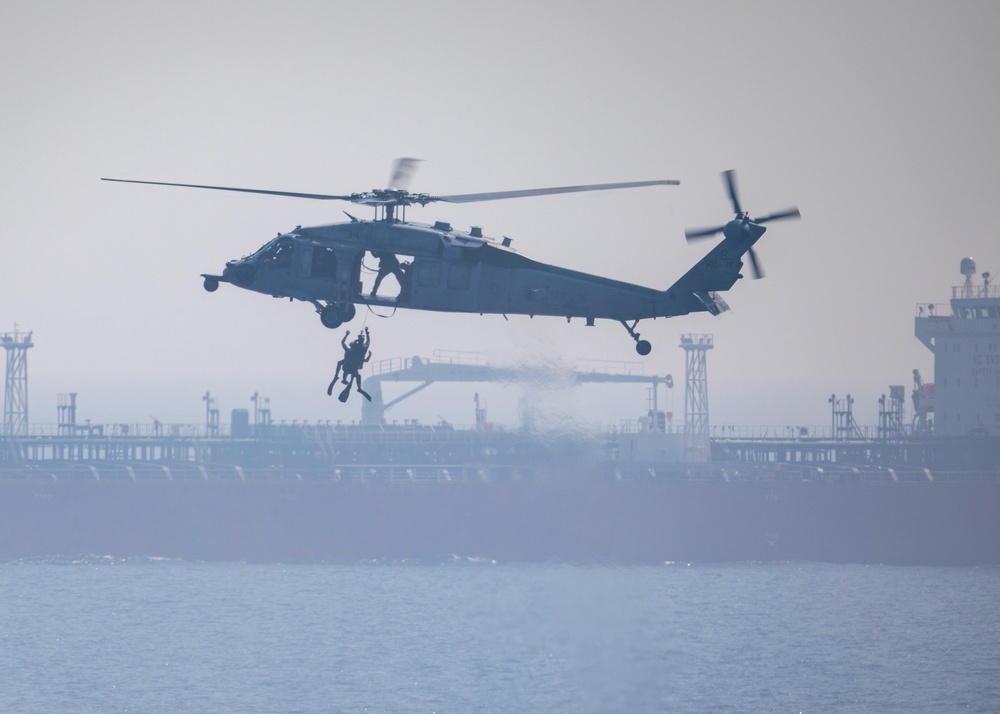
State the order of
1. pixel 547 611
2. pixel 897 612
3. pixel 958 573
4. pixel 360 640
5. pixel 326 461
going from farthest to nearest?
pixel 958 573
pixel 326 461
pixel 897 612
pixel 360 640
pixel 547 611

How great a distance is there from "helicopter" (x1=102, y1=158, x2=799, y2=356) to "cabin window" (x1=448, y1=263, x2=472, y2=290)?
0.02 m

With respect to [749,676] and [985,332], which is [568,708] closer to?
[749,676]

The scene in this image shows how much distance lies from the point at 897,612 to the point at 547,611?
3232 cm

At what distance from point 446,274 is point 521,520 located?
2308 inches

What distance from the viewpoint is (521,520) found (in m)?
80.4

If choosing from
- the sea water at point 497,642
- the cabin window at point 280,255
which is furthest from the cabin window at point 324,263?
the sea water at point 497,642

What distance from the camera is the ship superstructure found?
88438 mm

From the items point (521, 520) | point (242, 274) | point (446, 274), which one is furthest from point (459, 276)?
point (521, 520)

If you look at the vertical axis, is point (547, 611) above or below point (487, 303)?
below

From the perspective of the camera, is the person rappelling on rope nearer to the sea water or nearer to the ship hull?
the sea water

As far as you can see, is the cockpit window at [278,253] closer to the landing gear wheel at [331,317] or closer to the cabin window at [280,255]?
the cabin window at [280,255]

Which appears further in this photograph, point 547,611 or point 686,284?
point 547,611

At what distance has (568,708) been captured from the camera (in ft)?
167

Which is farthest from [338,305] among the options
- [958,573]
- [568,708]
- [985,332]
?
[958,573]
